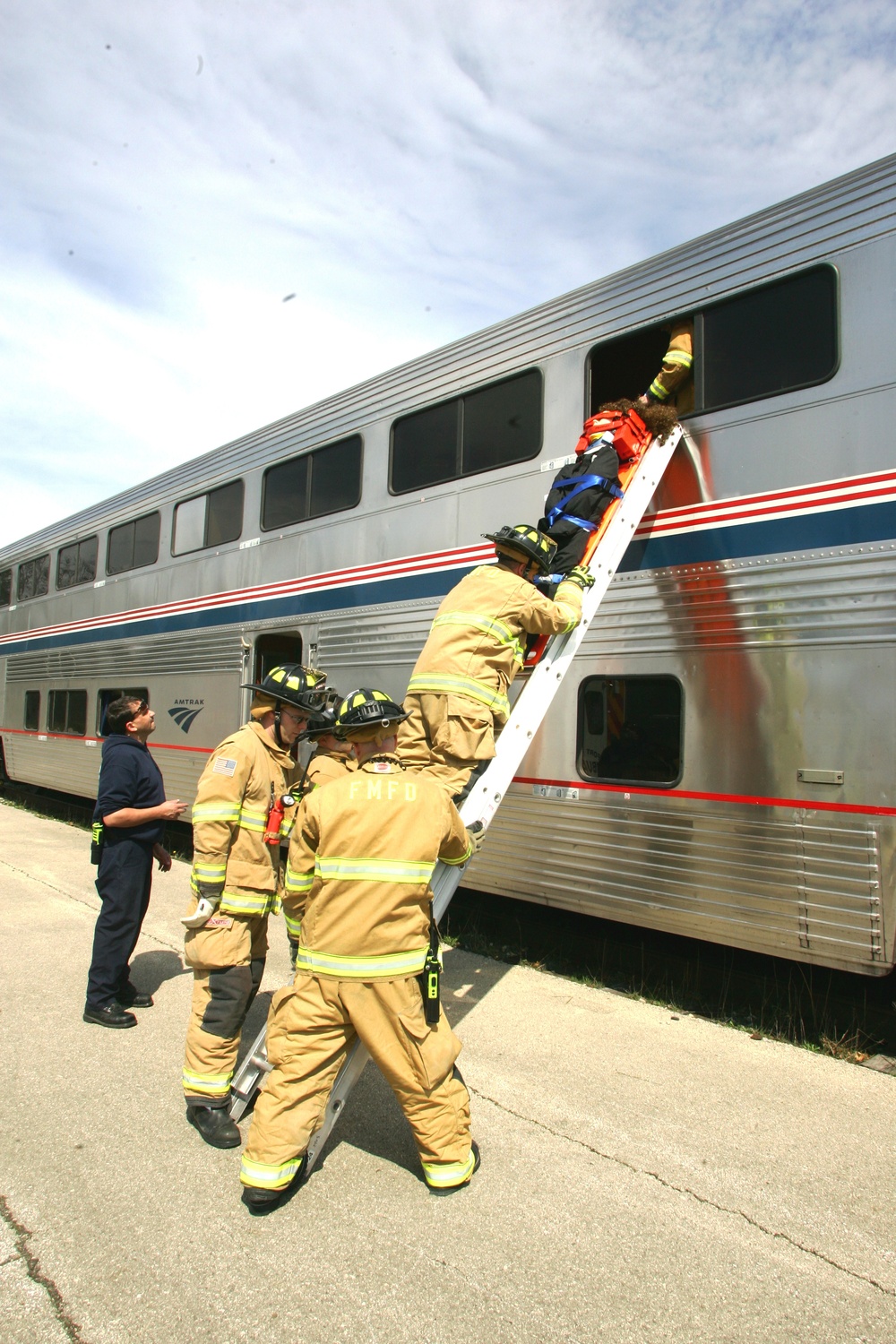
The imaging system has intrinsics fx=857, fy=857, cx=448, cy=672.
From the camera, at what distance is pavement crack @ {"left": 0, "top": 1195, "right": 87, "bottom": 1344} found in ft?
7.35

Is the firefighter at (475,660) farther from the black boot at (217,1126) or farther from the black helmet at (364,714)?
the black boot at (217,1126)

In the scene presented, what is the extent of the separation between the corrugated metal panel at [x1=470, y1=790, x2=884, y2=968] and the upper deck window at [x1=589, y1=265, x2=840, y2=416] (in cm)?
218

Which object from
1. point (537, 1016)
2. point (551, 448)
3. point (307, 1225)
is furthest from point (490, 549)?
point (307, 1225)

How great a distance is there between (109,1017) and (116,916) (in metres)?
0.52

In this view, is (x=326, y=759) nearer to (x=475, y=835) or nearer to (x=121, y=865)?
(x=475, y=835)

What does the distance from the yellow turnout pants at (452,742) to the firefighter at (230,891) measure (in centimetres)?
49

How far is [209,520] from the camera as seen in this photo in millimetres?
8500

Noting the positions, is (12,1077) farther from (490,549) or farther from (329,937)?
(490,549)

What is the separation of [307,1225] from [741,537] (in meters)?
3.52

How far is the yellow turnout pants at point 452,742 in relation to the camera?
3.69m

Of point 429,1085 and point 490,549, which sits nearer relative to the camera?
point 429,1085

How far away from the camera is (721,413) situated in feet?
14.9

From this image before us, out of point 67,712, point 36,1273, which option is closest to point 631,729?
point 36,1273

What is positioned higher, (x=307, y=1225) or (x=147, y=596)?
(x=147, y=596)
